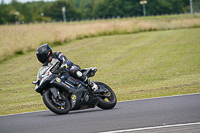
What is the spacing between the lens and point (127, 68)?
18641 mm

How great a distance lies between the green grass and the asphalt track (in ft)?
7.36

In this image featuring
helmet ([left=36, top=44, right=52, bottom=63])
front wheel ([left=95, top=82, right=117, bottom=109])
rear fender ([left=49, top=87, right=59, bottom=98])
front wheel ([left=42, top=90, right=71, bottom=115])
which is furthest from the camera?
front wheel ([left=95, top=82, right=117, bottom=109])

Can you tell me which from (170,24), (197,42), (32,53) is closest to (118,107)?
(32,53)

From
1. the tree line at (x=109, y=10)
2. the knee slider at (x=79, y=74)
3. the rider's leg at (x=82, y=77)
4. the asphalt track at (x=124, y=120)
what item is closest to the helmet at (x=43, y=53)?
the rider's leg at (x=82, y=77)

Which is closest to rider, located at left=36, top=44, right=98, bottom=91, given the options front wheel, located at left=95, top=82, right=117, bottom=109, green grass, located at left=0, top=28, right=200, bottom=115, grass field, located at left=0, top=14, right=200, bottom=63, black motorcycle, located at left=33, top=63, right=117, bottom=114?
black motorcycle, located at left=33, top=63, right=117, bottom=114

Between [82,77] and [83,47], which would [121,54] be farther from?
[82,77]

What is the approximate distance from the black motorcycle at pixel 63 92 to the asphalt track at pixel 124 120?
0.25 m

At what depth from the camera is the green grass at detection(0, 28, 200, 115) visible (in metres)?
12.5

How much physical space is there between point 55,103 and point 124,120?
1.55m

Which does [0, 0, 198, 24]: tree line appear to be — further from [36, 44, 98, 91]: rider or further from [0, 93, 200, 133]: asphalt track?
[0, 93, 200, 133]: asphalt track

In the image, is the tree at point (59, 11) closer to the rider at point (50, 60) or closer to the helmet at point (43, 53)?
the rider at point (50, 60)

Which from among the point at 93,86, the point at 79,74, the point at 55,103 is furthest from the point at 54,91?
the point at 93,86

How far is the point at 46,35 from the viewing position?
90.3ft

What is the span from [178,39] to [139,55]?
7.08m
